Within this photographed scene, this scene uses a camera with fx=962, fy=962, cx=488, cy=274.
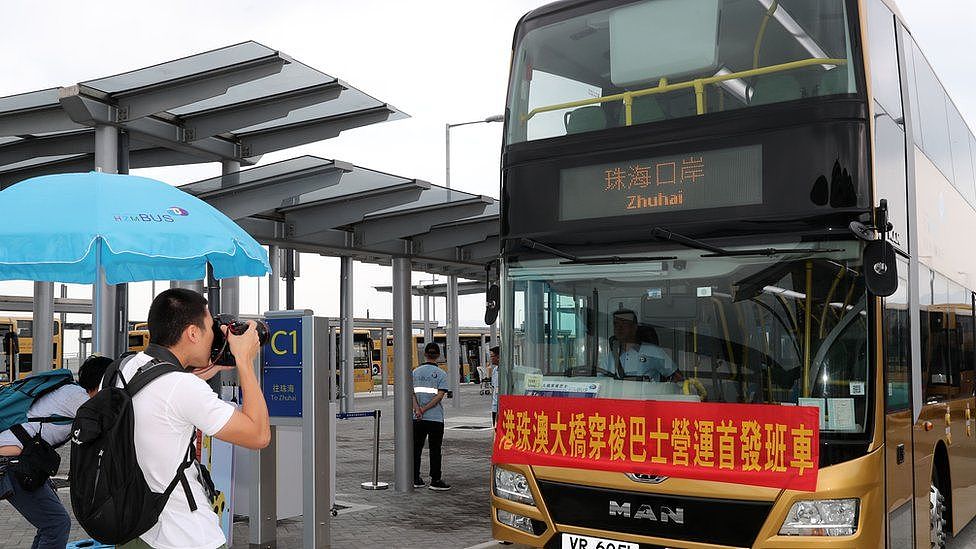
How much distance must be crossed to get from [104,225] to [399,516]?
5.01 meters

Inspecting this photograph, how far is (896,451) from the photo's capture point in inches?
209

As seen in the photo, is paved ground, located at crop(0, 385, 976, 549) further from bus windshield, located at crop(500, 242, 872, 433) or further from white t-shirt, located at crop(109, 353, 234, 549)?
white t-shirt, located at crop(109, 353, 234, 549)

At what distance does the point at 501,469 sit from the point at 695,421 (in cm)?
129

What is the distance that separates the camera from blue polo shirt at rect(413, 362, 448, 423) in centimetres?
1159

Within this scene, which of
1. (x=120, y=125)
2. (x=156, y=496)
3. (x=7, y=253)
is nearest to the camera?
(x=156, y=496)

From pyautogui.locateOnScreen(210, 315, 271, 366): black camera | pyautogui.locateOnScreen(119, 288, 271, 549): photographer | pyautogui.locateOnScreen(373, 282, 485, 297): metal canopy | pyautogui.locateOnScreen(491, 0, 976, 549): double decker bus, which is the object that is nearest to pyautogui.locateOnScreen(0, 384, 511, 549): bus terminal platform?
pyautogui.locateOnScreen(491, 0, 976, 549): double decker bus

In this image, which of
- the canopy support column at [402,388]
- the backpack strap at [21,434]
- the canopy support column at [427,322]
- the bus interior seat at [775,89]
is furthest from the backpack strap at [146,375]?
the canopy support column at [427,322]

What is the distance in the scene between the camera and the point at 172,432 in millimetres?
3137

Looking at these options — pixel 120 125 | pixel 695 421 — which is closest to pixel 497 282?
pixel 695 421

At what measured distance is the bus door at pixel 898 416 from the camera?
5.10 meters

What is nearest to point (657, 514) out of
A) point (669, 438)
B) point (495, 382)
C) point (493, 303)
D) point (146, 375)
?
point (669, 438)

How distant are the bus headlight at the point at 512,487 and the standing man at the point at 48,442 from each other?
239 centimetres

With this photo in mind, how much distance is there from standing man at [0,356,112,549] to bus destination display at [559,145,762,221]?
2.93m

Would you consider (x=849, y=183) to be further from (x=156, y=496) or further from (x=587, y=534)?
(x=156, y=496)
